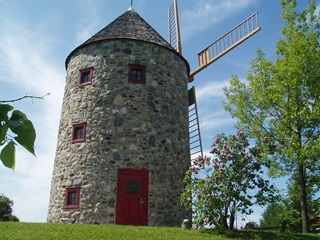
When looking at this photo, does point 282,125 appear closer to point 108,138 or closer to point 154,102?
point 154,102

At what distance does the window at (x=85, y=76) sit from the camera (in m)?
15.3

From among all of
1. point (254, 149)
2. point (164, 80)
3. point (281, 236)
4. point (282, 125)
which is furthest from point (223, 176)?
point (164, 80)

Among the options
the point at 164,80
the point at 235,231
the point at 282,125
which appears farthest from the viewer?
the point at 164,80

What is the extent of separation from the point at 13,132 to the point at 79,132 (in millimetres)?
13645

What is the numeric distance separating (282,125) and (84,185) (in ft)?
27.6

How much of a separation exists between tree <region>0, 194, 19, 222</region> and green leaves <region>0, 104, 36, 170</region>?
20016 mm

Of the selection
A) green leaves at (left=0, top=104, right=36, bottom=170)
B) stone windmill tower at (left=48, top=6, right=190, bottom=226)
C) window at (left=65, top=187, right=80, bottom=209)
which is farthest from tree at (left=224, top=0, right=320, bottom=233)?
green leaves at (left=0, top=104, right=36, bottom=170)

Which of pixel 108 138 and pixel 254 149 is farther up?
pixel 108 138

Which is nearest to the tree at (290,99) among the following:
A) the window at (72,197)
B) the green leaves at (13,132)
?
the window at (72,197)

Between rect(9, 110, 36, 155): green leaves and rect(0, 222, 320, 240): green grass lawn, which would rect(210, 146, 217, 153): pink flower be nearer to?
rect(0, 222, 320, 240): green grass lawn

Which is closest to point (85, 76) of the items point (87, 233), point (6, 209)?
point (87, 233)

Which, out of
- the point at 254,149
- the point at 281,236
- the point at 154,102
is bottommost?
the point at 281,236

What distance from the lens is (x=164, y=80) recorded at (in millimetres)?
15672

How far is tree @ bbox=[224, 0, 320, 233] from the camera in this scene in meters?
14.1
